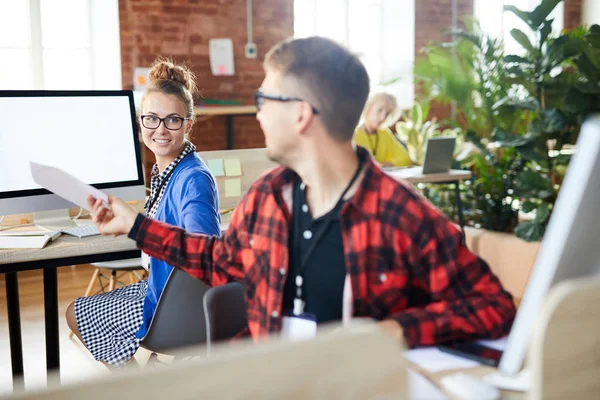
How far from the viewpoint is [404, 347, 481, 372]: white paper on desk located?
1121 millimetres

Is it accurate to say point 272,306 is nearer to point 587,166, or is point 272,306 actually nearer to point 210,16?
point 587,166

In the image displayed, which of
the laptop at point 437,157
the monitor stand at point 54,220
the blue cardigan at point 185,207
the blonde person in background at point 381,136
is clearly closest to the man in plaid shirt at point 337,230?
the blue cardigan at point 185,207

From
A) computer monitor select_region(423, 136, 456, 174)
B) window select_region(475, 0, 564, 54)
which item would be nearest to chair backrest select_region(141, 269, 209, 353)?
computer monitor select_region(423, 136, 456, 174)

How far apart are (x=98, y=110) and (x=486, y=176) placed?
3122 mm

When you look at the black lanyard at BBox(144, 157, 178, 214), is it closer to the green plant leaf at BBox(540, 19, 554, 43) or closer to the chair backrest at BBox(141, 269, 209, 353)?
the chair backrest at BBox(141, 269, 209, 353)

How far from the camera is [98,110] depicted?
8.39 ft

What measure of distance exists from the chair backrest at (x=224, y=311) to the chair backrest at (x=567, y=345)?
0.94 metres

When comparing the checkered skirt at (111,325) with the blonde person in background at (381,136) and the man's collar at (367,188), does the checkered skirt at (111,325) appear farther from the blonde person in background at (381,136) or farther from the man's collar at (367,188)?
the blonde person in background at (381,136)

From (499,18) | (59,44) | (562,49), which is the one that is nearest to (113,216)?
(562,49)

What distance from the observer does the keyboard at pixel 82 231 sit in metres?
2.48

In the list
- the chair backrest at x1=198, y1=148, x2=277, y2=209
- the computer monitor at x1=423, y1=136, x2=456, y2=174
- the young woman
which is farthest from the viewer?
the computer monitor at x1=423, y1=136, x2=456, y2=174

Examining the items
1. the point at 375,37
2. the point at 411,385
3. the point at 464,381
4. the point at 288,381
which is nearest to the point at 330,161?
the point at 464,381

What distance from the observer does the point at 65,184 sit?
167 cm

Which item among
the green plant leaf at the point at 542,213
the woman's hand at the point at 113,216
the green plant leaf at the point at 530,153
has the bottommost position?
the green plant leaf at the point at 542,213
